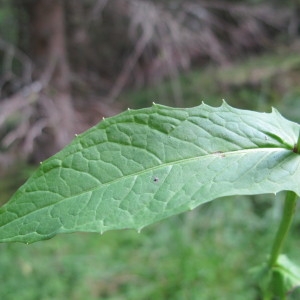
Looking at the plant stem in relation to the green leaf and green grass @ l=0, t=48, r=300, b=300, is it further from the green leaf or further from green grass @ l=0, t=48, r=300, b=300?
green grass @ l=0, t=48, r=300, b=300

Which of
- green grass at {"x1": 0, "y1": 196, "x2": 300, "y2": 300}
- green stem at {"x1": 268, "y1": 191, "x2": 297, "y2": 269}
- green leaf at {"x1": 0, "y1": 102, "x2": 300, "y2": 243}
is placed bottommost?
green stem at {"x1": 268, "y1": 191, "x2": 297, "y2": 269}

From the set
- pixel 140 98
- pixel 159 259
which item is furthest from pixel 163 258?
pixel 140 98

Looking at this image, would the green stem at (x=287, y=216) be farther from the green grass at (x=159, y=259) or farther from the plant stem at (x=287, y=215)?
the green grass at (x=159, y=259)

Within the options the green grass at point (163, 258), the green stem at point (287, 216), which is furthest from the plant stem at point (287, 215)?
the green grass at point (163, 258)

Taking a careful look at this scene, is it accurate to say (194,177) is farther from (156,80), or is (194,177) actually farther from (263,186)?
(156,80)

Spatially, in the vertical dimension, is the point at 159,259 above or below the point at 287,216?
above

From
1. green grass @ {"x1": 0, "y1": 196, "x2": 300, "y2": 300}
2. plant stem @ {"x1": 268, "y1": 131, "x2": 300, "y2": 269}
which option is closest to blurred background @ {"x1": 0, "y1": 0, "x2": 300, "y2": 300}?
green grass @ {"x1": 0, "y1": 196, "x2": 300, "y2": 300}

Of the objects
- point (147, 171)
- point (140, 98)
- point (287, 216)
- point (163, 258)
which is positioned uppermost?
point (140, 98)

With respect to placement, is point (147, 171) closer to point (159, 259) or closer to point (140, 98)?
point (159, 259)
